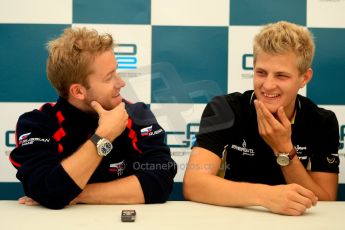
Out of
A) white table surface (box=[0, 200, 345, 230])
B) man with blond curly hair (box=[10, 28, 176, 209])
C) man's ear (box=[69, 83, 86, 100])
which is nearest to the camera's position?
white table surface (box=[0, 200, 345, 230])

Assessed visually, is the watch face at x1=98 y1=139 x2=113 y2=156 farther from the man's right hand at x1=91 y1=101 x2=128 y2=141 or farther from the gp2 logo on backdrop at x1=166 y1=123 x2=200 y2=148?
the gp2 logo on backdrop at x1=166 y1=123 x2=200 y2=148

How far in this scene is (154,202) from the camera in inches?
59.1

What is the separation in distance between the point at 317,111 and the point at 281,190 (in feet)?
1.93

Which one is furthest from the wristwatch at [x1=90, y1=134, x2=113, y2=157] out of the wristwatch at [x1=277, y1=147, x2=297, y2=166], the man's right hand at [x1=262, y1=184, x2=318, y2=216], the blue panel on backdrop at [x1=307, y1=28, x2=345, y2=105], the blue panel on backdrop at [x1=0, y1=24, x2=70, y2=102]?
the blue panel on backdrop at [x1=307, y1=28, x2=345, y2=105]

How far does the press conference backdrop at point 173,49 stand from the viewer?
2268 mm

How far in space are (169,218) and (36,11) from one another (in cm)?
146

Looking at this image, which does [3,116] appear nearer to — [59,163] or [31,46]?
[31,46]

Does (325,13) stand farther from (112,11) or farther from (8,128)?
(8,128)

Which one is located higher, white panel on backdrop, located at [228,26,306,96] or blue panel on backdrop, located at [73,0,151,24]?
blue panel on backdrop, located at [73,0,151,24]

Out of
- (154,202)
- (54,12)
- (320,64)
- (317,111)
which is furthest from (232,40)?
(154,202)

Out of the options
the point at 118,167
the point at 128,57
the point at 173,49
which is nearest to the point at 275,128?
the point at 118,167

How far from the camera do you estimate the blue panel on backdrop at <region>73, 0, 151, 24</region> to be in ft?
7.42

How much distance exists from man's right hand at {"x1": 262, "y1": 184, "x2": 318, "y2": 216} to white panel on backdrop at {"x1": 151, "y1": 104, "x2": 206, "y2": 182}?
957 mm

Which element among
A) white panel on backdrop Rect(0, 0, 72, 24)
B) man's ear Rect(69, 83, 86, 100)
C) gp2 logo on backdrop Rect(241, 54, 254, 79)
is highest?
white panel on backdrop Rect(0, 0, 72, 24)
